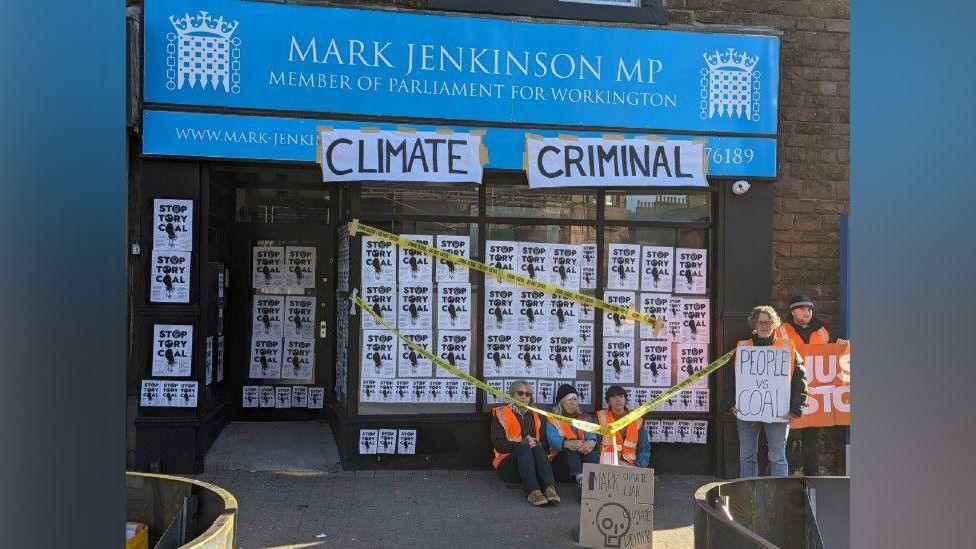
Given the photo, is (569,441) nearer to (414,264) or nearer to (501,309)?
(501,309)

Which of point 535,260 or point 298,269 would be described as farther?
point 298,269

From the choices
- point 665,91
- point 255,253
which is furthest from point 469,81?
point 255,253

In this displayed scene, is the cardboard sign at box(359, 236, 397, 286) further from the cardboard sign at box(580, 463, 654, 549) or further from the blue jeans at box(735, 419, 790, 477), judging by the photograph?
the blue jeans at box(735, 419, 790, 477)

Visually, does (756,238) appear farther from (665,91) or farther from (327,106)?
(327,106)

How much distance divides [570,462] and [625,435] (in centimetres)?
59

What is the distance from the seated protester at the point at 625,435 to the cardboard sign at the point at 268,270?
13.1 feet

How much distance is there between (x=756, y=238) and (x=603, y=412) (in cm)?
240

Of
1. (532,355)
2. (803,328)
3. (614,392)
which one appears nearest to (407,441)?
(532,355)

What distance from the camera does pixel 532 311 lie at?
25.8 ft

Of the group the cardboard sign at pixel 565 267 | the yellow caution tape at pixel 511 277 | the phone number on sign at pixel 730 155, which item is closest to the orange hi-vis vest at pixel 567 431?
the yellow caution tape at pixel 511 277

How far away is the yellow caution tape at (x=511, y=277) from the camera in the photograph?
25.0 ft

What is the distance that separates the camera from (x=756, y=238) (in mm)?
7988

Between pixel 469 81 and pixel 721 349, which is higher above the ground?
pixel 469 81

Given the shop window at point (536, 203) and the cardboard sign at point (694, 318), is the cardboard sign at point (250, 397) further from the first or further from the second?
the cardboard sign at point (694, 318)
